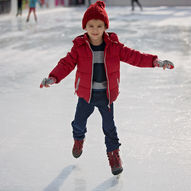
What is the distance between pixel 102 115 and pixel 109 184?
493mm

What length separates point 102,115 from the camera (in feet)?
8.38

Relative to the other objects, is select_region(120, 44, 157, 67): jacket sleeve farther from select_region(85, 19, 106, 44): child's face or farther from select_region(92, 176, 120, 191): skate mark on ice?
select_region(92, 176, 120, 191): skate mark on ice

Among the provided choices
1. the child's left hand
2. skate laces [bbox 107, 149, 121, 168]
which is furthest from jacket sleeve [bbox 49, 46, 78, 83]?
skate laces [bbox 107, 149, 121, 168]

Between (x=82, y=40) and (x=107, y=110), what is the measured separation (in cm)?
53

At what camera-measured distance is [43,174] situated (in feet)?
8.39

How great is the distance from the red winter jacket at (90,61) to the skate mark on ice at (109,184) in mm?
558

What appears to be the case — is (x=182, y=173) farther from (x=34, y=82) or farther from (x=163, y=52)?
(x=163, y=52)

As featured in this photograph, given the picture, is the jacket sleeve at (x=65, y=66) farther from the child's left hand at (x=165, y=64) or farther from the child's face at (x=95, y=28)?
the child's left hand at (x=165, y=64)

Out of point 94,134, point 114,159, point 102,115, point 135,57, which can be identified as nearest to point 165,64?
point 135,57

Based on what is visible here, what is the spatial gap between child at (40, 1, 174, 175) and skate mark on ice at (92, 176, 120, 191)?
0.05 metres

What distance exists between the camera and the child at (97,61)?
2.29m

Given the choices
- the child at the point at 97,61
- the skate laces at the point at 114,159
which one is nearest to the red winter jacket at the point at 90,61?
the child at the point at 97,61

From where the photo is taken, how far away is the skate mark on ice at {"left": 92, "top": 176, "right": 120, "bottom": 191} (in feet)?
7.76

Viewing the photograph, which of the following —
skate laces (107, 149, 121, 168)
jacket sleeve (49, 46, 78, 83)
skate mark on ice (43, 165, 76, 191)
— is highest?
jacket sleeve (49, 46, 78, 83)
